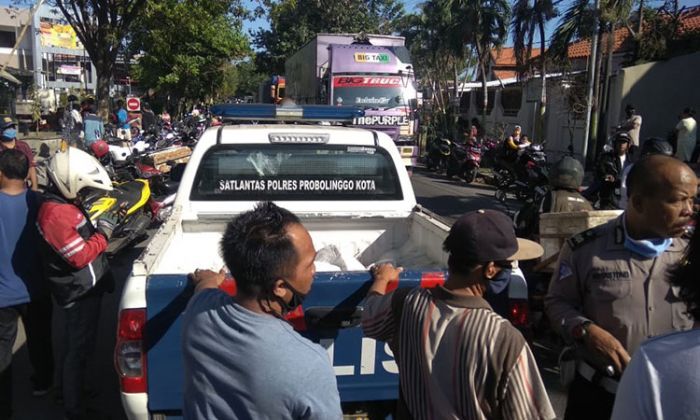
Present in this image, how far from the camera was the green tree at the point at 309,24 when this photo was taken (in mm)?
35188

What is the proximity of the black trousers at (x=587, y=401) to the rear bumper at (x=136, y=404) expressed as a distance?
1.81 meters

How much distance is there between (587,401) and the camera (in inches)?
95.5

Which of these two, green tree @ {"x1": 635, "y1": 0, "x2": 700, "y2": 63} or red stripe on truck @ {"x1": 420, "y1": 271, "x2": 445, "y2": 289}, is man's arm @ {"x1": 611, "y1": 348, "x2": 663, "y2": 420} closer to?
red stripe on truck @ {"x1": 420, "y1": 271, "x2": 445, "y2": 289}

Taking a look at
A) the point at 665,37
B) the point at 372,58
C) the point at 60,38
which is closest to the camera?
the point at 372,58

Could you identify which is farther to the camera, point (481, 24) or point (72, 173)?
point (481, 24)

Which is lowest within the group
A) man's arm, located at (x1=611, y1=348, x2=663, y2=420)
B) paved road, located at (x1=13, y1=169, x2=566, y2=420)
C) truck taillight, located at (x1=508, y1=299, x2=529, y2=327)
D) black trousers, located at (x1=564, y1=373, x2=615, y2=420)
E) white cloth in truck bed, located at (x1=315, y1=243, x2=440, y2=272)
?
paved road, located at (x1=13, y1=169, x2=566, y2=420)

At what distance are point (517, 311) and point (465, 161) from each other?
44.1 feet

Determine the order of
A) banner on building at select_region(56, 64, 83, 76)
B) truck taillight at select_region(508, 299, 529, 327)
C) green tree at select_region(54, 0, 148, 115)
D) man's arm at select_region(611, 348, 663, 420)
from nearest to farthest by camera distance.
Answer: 1. man's arm at select_region(611, 348, 663, 420)
2. truck taillight at select_region(508, 299, 529, 327)
3. green tree at select_region(54, 0, 148, 115)
4. banner on building at select_region(56, 64, 83, 76)

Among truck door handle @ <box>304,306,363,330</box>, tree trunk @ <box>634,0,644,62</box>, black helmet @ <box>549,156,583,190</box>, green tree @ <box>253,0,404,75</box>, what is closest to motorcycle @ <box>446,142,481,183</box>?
tree trunk @ <box>634,0,644,62</box>

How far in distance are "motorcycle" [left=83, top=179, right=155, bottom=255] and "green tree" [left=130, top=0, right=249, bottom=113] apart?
29.2 ft

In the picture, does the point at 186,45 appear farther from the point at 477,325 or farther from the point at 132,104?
the point at 477,325

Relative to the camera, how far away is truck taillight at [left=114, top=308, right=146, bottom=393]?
2.50 metres

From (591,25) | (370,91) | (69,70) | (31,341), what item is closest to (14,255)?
(31,341)

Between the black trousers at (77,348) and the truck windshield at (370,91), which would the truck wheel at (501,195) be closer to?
the truck windshield at (370,91)
